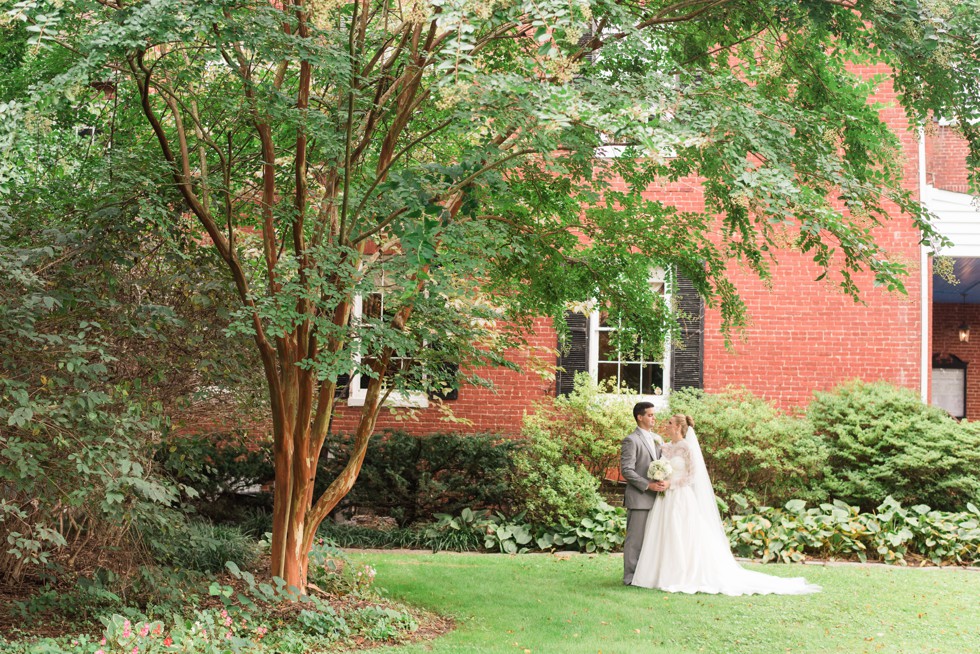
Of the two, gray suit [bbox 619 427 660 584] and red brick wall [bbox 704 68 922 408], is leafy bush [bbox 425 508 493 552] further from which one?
red brick wall [bbox 704 68 922 408]

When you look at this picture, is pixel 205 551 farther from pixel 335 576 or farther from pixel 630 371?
pixel 630 371

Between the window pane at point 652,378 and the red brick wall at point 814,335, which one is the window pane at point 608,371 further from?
the red brick wall at point 814,335

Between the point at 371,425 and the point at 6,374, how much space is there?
306 cm

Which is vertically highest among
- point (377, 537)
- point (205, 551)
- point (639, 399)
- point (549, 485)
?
point (639, 399)

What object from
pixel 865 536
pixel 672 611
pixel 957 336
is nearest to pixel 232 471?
pixel 672 611

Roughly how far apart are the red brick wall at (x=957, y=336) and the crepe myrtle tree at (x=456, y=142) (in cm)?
1359

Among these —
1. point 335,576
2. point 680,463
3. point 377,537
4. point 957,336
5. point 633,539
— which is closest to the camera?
point 335,576

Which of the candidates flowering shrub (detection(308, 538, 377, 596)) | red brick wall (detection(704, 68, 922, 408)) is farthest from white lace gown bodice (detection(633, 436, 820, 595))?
red brick wall (detection(704, 68, 922, 408))

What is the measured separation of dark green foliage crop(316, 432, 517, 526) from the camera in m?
11.9

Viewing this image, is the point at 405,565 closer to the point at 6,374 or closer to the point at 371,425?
the point at 371,425

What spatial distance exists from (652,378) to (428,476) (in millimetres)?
3963

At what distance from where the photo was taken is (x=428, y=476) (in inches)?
470

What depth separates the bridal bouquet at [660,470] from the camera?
9.17m

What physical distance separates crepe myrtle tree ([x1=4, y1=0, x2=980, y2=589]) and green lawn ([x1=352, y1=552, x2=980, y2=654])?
1.69 metres
